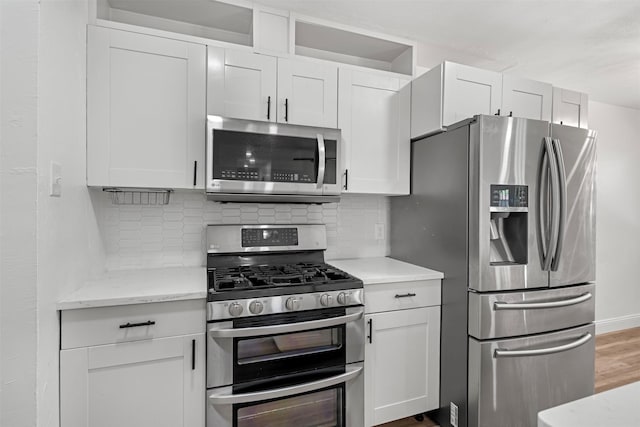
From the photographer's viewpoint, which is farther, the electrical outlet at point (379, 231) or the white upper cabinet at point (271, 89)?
the electrical outlet at point (379, 231)

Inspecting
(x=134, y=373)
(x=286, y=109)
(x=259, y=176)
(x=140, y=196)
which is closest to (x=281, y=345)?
(x=134, y=373)

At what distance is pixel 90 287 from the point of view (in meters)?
1.60

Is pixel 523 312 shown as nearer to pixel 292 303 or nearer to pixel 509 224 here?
pixel 509 224

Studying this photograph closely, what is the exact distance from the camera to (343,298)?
69.2 inches

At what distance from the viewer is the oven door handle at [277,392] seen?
154 cm

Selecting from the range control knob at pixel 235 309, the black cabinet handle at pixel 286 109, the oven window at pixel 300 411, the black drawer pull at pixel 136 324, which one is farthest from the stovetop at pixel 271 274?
the black cabinet handle at pixel 286 109

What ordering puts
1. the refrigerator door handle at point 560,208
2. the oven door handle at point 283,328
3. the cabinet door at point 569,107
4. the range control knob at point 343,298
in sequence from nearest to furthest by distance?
the oven door handle at point 283,328 < the range control knob at point 343,298 < the refrigerator door handle at point 560,208 < the cabinet door at point 569,107

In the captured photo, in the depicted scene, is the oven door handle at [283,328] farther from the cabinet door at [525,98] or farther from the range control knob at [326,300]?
the cabinet door at [525,98]

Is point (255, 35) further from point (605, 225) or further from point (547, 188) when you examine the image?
point (605, 225)

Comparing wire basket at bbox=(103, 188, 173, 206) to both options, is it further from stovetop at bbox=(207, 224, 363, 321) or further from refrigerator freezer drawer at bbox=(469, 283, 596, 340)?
refrigerator freezer drawer at bbox=(469, 283, 596, 340)

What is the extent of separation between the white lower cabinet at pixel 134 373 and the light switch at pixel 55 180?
19.6 inches

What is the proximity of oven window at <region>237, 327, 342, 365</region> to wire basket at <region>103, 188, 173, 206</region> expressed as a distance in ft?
3.44

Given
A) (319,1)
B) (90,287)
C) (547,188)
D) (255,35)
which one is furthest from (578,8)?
(90,287)

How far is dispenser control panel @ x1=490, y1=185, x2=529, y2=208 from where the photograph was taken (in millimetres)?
1791
